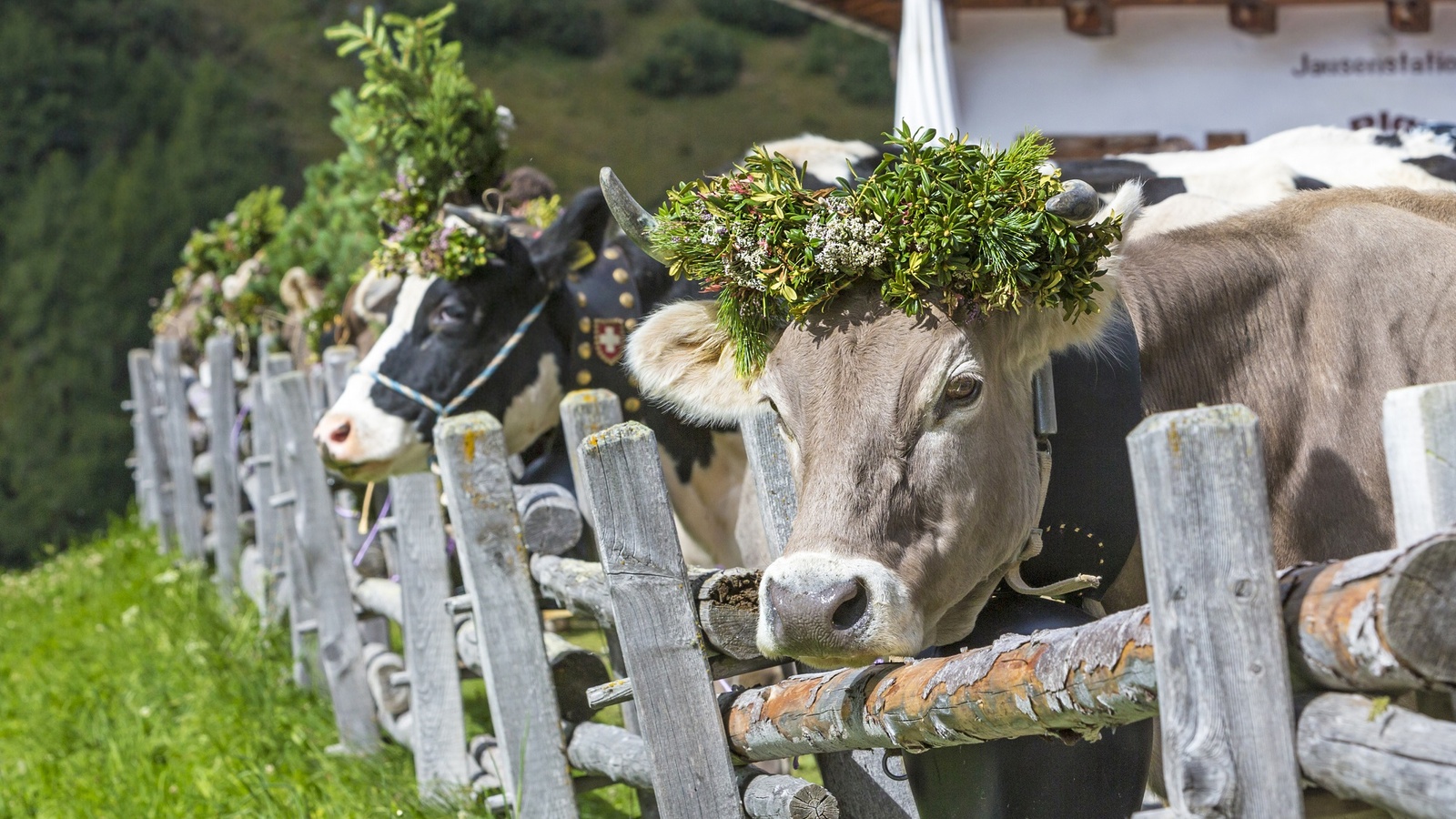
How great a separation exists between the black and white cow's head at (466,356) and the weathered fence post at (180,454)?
4689 millimetres

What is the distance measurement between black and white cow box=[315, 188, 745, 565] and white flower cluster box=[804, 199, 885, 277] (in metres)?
2.33

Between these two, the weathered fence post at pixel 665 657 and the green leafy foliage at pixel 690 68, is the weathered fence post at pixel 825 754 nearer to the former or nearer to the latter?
the weathered fence post at pixel 665 657

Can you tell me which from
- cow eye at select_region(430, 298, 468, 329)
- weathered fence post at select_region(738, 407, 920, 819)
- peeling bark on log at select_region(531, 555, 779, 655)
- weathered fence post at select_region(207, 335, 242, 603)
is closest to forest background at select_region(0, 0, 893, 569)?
cow eye at select_region(430, 298, 468, 329)

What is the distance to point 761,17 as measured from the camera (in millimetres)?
38656

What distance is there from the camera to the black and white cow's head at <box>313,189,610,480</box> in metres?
4.41

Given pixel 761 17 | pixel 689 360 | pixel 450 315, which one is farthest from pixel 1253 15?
pixel 761 17

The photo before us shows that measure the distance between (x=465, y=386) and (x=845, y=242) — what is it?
2545 millimetres

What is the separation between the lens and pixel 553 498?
352 cm

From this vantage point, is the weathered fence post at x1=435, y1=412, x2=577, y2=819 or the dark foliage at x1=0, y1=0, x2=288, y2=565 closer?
the weathered fence post at x1=435, y1=412, x2=577, y2=819

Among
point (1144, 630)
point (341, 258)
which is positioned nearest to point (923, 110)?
point (341, 258)

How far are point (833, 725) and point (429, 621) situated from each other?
229 cm

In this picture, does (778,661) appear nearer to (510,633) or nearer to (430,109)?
(510,633)

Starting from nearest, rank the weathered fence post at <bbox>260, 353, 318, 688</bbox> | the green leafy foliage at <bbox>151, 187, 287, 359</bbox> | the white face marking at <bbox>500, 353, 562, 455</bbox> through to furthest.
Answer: the white face marking at <bbox>500, 353, 562, 455</bbox>
the weathered fence post at <bbox>260, 353, 318, 688</bbox>
the green leafy foliage at <bbox>151, 187, 287, 359</bbox>

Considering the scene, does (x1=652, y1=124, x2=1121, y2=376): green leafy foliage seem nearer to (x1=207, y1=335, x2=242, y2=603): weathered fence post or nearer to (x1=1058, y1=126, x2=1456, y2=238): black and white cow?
(x1=1058, y1=126, x2=1456, y2=238): black and white cow
